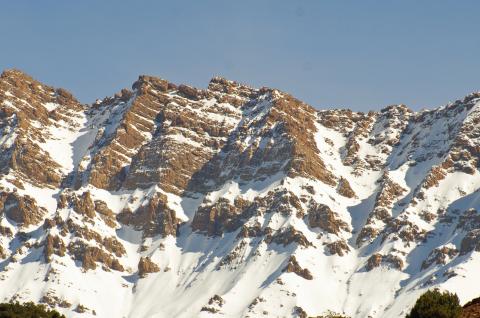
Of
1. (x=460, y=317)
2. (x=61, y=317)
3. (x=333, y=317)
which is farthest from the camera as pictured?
(x=61, y=317)

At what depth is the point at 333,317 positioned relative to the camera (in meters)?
118

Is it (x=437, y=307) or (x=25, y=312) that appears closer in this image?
(x=437, y=307)

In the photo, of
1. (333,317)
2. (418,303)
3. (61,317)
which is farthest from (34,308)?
(418,303)

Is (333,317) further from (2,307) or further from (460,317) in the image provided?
(2,307)

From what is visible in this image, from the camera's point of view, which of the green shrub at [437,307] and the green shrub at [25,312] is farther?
the green shrub at [25,312]

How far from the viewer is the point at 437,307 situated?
9056cm

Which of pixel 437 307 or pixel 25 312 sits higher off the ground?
pixel 25 312

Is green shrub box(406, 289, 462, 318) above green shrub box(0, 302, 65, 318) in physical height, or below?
below

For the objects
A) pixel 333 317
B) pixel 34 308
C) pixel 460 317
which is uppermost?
pixel 34 308

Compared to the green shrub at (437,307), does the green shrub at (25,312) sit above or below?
above

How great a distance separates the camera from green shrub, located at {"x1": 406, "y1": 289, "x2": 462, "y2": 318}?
8975 centimetres

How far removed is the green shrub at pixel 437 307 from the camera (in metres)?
89.8

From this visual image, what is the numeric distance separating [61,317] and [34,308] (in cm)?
570

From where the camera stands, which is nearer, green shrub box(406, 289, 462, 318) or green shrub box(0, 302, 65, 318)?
green shrub box(406, 289, 462, 318)
